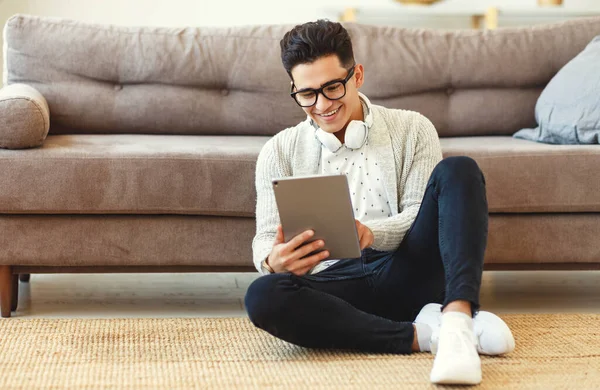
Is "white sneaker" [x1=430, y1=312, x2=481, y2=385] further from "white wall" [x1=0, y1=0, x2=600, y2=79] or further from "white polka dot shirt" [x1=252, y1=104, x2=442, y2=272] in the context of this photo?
"white wall" [x1=0, y1=0, x2=600, y2=79]

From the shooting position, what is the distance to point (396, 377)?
1.43m

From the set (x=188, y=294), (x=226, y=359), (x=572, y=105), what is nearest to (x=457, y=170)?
(x=226, y=359)

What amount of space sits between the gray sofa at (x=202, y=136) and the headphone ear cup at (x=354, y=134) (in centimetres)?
A: 41

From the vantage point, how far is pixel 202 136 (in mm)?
2441

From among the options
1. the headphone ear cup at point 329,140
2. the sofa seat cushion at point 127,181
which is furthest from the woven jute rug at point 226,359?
the headphone ear cup at point 329,140

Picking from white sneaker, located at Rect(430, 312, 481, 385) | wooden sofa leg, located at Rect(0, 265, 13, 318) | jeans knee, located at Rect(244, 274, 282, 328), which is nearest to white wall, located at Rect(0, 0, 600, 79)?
wooden sofa leg, located at Rect(0, 265, 13, 318)

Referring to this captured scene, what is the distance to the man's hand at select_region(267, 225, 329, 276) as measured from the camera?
1.48 meters

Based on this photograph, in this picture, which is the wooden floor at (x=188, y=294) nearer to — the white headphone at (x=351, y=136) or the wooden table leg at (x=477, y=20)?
the white headphone at (x=351, y=136)

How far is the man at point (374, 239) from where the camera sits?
1.44 m

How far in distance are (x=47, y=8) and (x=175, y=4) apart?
21.7 inches

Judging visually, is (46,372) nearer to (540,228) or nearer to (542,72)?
(540,228)

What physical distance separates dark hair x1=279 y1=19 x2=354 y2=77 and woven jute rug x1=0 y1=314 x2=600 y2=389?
0.58m

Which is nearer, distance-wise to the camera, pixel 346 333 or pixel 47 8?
pixel 346 333

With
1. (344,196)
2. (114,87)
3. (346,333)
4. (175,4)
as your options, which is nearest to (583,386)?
(346,333)
